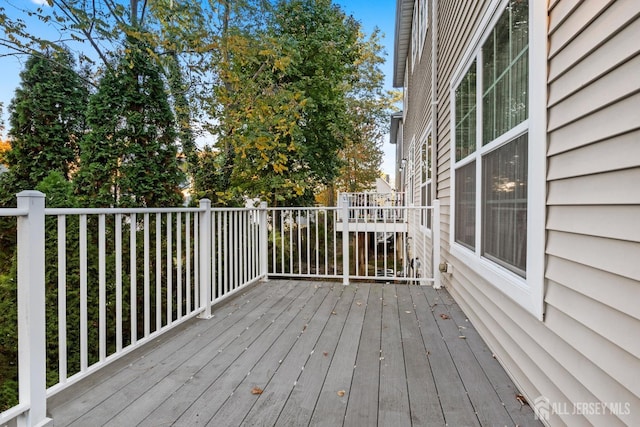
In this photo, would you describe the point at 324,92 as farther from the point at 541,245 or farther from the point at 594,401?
the point at 594,401

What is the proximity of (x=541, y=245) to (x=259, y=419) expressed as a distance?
156 cm

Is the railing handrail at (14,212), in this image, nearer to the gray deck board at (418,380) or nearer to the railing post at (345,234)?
the gray deck board at (418,380)

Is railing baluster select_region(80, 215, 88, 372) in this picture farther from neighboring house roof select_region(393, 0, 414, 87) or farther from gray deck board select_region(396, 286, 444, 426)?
neighboring house roof select_region(393, 0, 414, 87)

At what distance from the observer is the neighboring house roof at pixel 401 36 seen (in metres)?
8.15

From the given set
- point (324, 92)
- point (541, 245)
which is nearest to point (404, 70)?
point (324, 92)

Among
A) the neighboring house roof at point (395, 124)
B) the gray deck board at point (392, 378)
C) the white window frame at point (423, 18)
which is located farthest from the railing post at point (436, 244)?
the neighboring house roof at point (395, 124)

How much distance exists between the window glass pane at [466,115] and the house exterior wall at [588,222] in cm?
128

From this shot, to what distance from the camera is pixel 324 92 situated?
838cm

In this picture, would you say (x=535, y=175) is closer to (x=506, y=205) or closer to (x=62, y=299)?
(x=506, y=205)

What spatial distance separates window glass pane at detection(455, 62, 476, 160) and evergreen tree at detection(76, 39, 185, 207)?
370 centimetres

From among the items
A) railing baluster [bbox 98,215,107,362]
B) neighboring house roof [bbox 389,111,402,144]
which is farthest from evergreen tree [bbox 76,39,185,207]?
neighboring house roof [bbox 389,111,402,144]

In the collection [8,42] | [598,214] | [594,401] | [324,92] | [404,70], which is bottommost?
[594,401]

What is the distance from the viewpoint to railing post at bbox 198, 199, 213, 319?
3.16 m

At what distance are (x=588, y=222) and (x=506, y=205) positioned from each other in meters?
0.88
